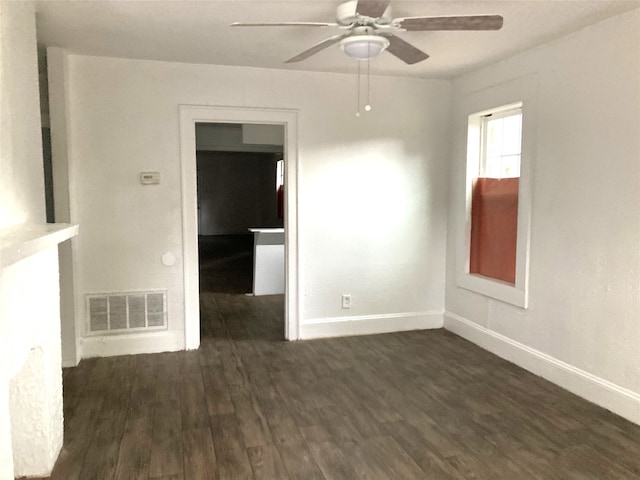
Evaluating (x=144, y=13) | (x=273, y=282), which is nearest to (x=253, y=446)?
(x=144, y=13)

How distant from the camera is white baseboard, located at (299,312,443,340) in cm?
452

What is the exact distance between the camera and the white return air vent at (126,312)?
4004mm

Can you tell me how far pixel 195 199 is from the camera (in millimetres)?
4129

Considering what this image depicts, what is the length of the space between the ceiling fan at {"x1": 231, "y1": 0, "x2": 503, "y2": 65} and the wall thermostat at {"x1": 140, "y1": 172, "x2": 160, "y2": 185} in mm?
1819

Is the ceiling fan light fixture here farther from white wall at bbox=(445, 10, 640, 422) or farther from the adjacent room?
white wall at bbox=(445, 10, 640, 422)

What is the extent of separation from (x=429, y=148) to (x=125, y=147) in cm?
271

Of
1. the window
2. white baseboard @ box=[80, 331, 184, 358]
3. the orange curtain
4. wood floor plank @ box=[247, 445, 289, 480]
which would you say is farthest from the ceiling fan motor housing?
white baseboard @ box=[80, 331, 184, 358]

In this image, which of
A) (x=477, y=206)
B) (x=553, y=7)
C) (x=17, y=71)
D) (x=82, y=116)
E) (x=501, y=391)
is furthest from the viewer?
(x=477, y=206)

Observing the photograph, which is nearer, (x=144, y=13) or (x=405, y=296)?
(x=144, y=13)

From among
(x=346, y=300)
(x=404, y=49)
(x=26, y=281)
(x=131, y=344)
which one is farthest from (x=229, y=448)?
(x=404, y=49)

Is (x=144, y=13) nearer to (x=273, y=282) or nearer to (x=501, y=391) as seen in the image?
(x=501, y=391)

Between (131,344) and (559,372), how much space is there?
3299mm

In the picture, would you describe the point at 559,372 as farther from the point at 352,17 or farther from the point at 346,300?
the point at 352,17

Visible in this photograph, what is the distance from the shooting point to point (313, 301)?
4.50m
